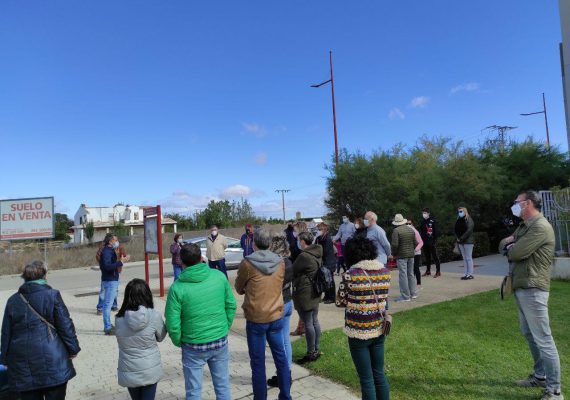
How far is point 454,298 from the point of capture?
809 cm

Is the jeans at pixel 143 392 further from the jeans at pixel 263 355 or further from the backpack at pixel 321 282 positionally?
the backpack at pixel 321 282

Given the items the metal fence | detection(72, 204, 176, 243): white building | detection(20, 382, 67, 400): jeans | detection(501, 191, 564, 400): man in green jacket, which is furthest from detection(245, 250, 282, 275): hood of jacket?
detection(72, 204, 176, 243): white building

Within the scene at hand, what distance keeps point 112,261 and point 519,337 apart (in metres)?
6.57

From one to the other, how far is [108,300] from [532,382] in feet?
21.0

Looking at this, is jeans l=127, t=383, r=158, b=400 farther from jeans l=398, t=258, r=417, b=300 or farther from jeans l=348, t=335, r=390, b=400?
jeans l=398, t=258, r=417, b=300

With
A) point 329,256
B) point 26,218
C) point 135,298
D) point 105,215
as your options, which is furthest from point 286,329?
point 105,215

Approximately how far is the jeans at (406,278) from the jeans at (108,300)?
5341 mm

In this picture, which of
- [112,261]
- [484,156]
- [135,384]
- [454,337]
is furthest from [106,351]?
[484,156]

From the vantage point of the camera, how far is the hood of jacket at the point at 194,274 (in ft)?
11.4

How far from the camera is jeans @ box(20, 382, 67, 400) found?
3318 millimetres

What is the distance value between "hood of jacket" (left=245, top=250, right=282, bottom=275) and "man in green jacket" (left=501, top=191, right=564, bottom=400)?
2203 millimetres

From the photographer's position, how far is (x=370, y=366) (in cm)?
343

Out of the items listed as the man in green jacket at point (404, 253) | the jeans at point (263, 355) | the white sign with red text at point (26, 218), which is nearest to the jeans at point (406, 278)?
the man in green jacket at point (404, 253)

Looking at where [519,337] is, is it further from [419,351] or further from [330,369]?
[330,369]
